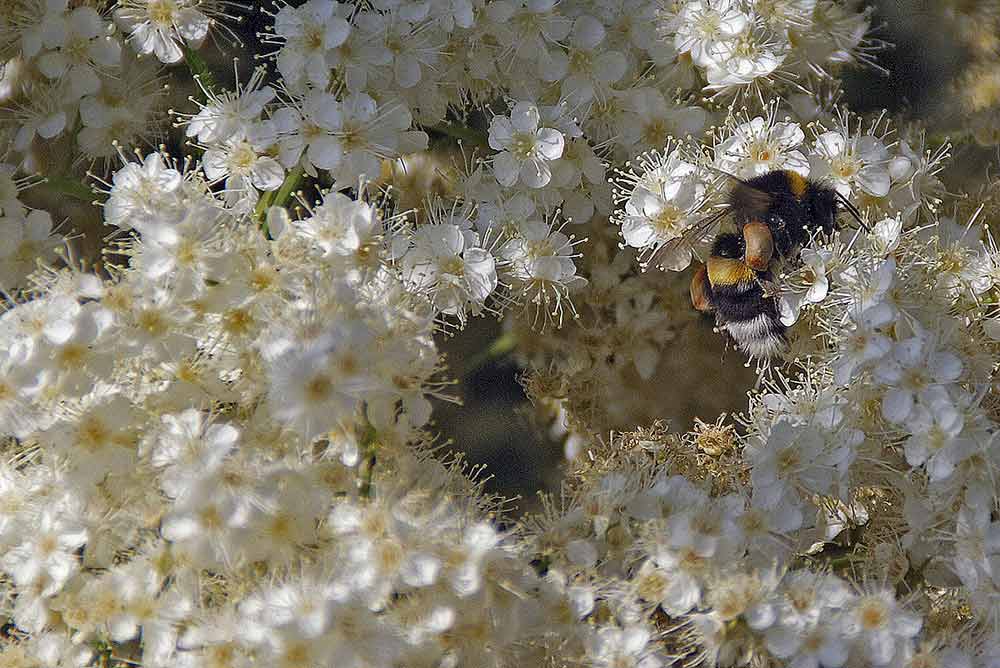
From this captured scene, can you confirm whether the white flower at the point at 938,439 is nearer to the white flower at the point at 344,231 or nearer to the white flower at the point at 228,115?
the white flower at the point at 344,231

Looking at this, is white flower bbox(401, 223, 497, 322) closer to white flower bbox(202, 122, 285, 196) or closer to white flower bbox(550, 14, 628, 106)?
white flower bbox(202, 122, 285, 196)

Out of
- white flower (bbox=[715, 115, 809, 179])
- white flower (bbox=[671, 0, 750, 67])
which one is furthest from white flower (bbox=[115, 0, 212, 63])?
white flower (bbox=[715, 115, 809, 179])

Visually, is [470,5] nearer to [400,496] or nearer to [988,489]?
[400,496]

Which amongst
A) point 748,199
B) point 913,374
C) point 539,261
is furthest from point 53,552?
point 913,374

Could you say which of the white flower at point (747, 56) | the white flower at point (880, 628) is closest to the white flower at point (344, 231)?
the white flower at point (747, 56)

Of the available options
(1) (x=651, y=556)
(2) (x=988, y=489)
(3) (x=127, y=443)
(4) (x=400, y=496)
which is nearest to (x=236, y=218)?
(3) (x=127, y=443)

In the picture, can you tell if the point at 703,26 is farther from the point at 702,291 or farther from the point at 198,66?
the point at 198,66
